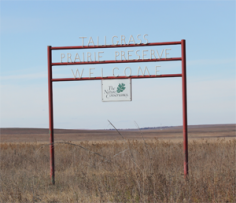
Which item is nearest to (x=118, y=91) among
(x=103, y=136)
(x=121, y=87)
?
(x=121, y=87)

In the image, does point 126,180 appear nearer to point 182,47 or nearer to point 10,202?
point 10,202

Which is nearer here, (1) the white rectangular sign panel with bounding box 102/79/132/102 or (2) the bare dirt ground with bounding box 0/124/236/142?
(1) the white rectangular sign panel with bounding box 102/79/132/102

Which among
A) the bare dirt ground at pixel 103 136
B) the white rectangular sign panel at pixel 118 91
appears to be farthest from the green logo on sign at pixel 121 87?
the bare dirt ground at pixel 103 136

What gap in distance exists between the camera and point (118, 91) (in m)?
9.36

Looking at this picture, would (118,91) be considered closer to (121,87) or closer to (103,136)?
(121,87)

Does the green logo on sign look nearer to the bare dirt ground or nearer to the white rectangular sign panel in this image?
the white rectangular sign panel

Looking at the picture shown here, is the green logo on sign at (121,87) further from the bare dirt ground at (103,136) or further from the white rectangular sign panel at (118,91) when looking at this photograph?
the bare dirt ground at (103,136)

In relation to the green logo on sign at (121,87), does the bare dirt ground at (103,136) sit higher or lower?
lower

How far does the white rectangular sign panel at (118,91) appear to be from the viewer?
9.34 meters

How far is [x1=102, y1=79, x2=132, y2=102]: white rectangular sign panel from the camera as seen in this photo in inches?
368

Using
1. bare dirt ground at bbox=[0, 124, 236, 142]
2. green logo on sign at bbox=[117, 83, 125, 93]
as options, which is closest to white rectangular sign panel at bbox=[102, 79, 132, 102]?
green logo on sign at bbox=[117, 83, 125, 93]

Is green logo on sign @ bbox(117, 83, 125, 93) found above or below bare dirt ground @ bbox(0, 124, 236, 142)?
above

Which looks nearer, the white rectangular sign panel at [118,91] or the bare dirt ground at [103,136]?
the white rectangular sign panel at [118,91]

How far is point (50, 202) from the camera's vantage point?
6902 millimetres
